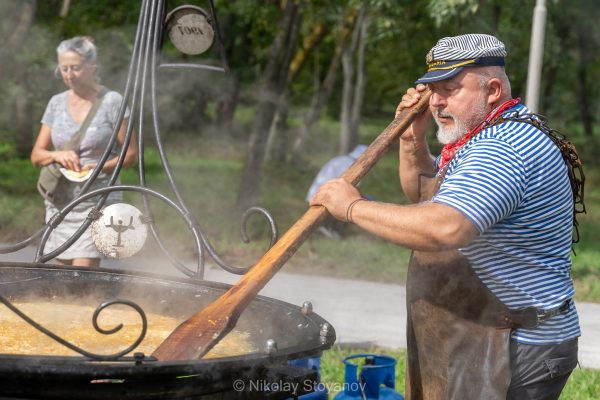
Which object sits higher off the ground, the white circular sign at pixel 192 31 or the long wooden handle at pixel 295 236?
the white circular sign at pixel 192 31

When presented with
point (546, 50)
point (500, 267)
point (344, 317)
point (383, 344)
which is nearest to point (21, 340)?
point (500, 267)

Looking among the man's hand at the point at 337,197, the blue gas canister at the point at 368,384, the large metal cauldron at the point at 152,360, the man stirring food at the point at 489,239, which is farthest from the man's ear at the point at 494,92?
the blue gas canister at the point at 368,384

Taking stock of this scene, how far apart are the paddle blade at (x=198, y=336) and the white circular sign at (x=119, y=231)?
2.84 ft

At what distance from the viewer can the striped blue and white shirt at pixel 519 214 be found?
2336 mm

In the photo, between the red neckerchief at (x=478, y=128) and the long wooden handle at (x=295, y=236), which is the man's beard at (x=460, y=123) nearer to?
the red neckerchief at (x=478, y=128)

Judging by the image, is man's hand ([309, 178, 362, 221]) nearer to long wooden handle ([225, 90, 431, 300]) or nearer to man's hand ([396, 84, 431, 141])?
long wooden handle ([225, 90, 431, 300])

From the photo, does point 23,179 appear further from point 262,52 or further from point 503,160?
point 503,160

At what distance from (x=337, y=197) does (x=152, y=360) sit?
0.71 meters

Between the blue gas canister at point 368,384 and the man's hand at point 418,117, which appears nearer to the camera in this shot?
the man's hand at point 418,117

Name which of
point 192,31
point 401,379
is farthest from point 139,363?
point 401,379

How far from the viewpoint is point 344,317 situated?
21.3 ft

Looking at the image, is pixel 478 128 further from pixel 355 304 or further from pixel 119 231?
pixel 355 304

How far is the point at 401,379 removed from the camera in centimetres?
498

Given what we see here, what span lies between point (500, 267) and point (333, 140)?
2458cm
